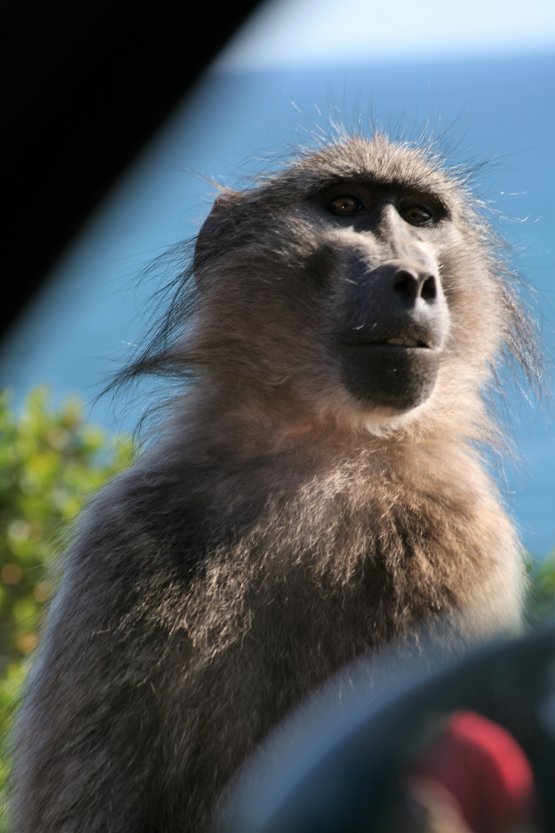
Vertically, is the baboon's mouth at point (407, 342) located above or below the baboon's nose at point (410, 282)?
below

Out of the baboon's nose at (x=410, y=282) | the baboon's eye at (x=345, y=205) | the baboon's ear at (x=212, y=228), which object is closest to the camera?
the baboon's nose at (x=410, y=282)

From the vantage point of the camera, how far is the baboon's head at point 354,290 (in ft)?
10.0

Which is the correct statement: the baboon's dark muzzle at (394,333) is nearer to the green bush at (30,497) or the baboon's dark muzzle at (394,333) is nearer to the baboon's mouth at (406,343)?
the baboon's mouth at (406,343)

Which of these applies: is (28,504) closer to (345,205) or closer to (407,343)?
(345,205)

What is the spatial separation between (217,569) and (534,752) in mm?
1862

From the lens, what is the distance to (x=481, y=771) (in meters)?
1.02

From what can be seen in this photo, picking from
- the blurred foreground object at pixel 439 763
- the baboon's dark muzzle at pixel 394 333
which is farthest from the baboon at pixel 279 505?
the blurred foreground object at pixel 439 763

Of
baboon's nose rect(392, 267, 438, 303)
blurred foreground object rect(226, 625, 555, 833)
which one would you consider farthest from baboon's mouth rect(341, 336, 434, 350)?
blurred foreground object rect(226, 625, 555, 833)

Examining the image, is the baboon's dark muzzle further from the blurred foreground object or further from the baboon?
the blurred foreground object

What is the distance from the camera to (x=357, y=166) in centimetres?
353

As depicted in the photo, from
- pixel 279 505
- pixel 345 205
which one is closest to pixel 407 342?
pixel 279 505

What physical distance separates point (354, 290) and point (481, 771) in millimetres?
2176

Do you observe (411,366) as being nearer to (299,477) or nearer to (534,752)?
(299,477)

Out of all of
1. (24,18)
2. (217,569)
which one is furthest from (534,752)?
(24,18)
